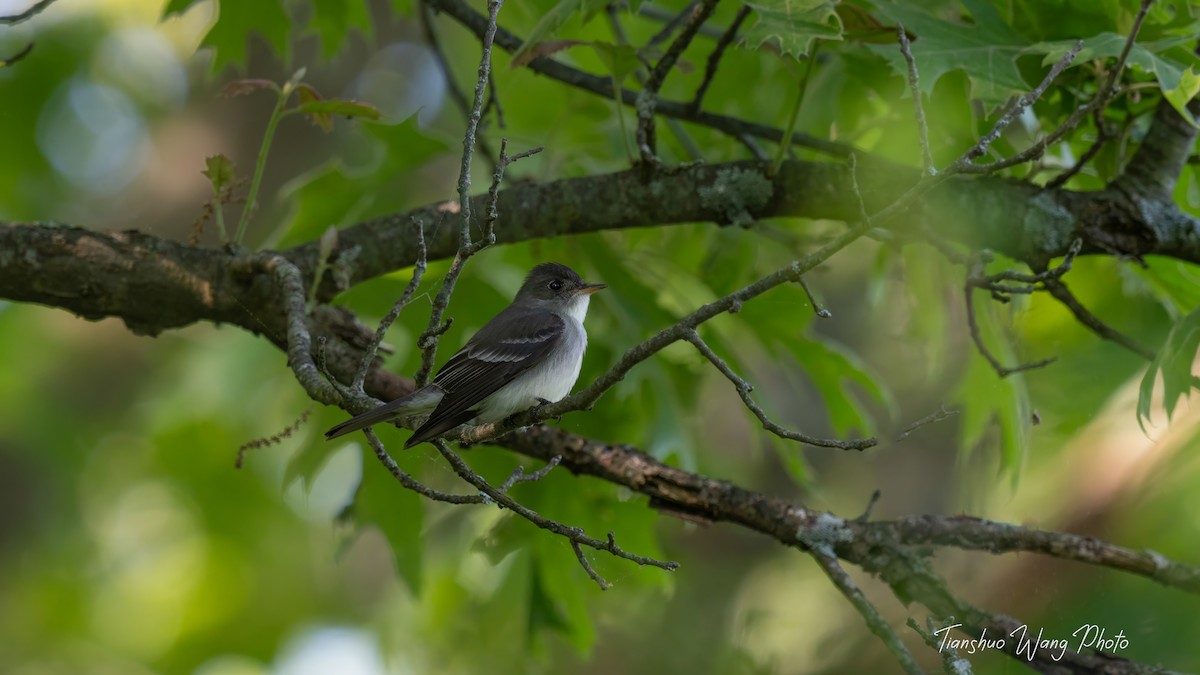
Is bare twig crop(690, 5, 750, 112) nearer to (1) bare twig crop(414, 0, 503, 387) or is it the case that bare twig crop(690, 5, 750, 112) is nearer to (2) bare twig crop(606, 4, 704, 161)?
(2) bare twig crop(606, 4, 704, 161)

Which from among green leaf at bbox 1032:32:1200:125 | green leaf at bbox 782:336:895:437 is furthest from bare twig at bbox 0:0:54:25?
green leaf at bbox 1032:32:1200:125

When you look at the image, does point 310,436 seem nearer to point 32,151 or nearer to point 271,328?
point 271,328

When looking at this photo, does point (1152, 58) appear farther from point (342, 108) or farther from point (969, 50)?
point (342, 108)

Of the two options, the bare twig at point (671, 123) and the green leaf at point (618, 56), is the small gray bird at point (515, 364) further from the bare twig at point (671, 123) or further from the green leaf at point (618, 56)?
the green leaf at point (618, 56)

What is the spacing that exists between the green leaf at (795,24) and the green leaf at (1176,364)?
1319mm

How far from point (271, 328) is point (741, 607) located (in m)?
5.14

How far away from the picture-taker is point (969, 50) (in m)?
3.39

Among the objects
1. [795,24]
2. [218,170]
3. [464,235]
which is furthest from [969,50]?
[218,170]

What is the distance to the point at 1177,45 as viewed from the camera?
3262 millimetres

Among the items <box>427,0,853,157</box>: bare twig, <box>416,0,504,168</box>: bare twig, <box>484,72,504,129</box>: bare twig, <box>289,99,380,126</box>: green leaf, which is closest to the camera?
<box>289,99,380,126</box>: green leaf

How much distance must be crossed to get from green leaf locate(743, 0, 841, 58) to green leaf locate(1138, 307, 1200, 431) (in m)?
1.32

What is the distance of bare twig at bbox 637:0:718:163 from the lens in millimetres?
3527

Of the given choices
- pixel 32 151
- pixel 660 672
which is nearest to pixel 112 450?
pixel 32 151

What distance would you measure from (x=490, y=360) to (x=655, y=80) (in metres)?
1.13
